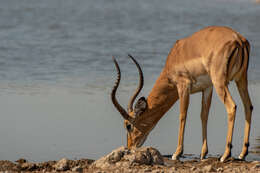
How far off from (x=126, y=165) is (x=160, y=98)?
2.29m

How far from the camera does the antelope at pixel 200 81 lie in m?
8.29

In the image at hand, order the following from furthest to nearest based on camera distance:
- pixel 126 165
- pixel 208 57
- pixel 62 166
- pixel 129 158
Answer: pixel 208 57
pixel 129 158
pixel 126 165
pixel 62 166

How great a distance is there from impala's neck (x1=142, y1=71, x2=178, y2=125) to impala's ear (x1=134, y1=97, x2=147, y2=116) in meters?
0.12

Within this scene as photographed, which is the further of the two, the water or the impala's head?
the impala's head

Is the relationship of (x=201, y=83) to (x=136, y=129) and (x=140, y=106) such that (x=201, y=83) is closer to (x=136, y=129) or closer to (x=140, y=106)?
(x=140, y=106)

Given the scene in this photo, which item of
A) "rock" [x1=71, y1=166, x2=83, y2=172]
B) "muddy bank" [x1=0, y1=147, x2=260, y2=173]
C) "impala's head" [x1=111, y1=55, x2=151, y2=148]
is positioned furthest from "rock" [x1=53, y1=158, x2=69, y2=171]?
"impala's head" [x1=111, y1=55, x2=151, y2=148]

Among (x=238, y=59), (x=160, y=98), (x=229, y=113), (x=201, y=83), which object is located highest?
(x=238, y=59)

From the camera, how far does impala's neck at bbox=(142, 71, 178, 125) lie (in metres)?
9.57

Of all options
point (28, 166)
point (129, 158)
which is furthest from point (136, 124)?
point (28, 166)

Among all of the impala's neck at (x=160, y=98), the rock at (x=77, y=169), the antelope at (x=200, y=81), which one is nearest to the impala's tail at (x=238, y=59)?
the antelope at (x=200, y=81)

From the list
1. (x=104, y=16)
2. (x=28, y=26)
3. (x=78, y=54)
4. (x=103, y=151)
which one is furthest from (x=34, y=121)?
(x=104, y=16)

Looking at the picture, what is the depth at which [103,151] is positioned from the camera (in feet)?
28.8

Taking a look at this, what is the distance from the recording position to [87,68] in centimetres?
1454

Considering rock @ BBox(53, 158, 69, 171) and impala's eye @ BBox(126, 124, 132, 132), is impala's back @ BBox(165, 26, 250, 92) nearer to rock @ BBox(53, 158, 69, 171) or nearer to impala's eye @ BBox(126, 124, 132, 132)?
impala's eye @ BBox(126, 124, 132, 132)
